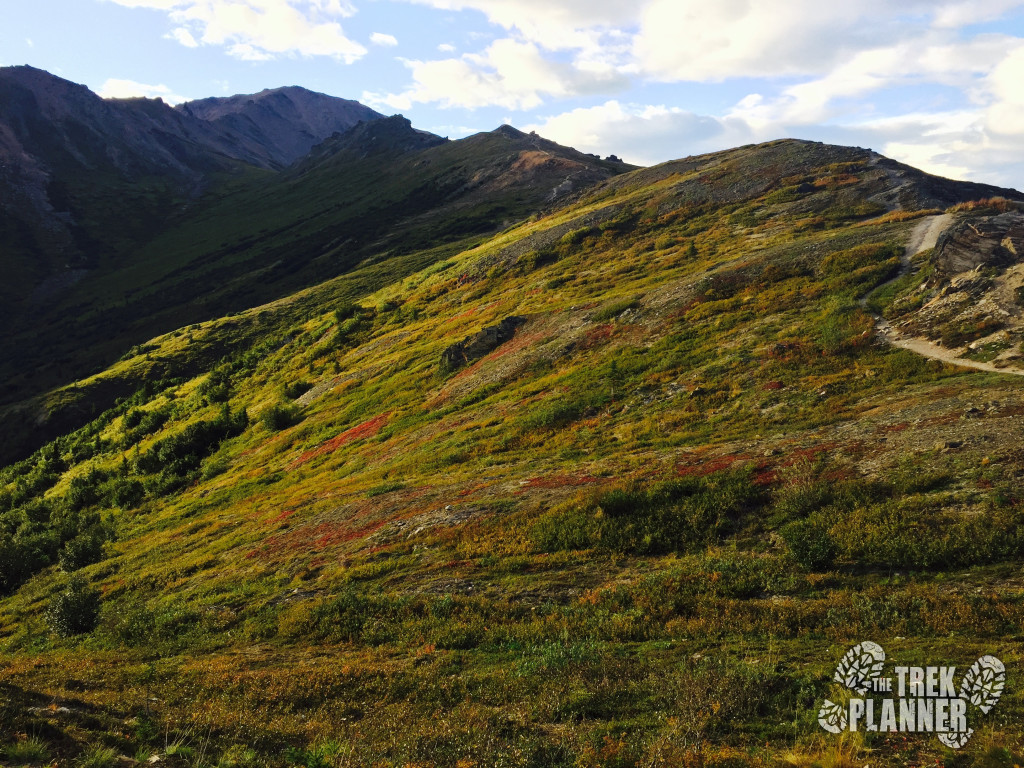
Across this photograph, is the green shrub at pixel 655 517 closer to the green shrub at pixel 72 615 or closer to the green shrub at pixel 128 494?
the green shrub at pixel 72 615

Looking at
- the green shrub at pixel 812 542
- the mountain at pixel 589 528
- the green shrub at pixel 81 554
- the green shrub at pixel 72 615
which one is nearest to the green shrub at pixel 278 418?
the mountain at pixel 589 528

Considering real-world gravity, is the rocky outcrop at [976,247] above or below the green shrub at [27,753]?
above

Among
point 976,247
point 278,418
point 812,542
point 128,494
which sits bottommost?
point 128,494

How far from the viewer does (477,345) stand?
188 ft

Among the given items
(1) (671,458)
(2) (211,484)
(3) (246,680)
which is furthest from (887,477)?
(2) (211,484)

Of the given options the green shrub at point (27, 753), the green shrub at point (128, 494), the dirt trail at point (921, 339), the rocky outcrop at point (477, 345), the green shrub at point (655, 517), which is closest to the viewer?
the green shrub at point (27, 753)

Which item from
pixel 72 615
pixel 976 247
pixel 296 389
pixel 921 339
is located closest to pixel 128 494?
pixel 296 389

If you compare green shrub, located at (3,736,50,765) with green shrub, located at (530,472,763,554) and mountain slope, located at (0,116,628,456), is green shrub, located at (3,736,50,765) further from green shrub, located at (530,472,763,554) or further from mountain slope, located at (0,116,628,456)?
mountain slope, located at (0,116,628,456)

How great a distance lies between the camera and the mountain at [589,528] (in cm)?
1088

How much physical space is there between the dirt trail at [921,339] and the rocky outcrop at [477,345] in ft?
107

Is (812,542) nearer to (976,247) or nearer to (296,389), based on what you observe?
(976,247)

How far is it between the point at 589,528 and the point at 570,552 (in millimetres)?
1312

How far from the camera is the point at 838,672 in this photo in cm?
1081

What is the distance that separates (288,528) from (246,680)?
18.0 metres
